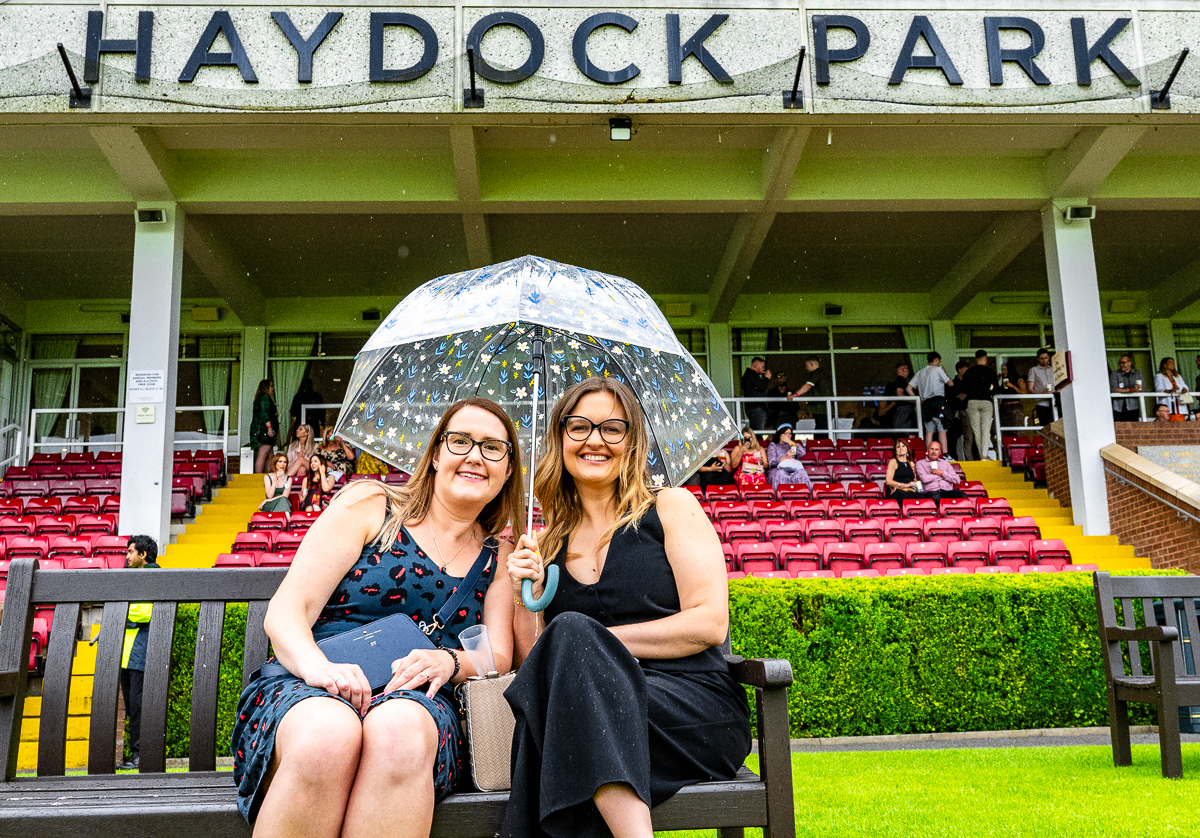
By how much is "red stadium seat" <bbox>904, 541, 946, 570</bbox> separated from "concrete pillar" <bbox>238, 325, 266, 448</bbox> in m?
12.6

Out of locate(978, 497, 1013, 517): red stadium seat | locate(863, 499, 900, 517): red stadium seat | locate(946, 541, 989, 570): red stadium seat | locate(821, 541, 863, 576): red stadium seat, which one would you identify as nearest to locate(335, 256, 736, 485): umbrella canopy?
locate(821, 541, 863, 576): red stadium seat

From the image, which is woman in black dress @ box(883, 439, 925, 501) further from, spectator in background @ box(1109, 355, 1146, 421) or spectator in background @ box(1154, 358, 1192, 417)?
spectator in background @ box(1154, 358, 1192, 417)

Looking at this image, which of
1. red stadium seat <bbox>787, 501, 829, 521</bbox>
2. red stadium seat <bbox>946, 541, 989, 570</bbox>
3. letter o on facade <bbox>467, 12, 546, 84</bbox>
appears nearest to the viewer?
red stadium seat <bbox>946, 541, 989, 570</bbox>

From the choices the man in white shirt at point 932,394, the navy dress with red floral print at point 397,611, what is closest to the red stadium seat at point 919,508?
the man in white shirt at point 932,394

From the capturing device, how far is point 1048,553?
870cm

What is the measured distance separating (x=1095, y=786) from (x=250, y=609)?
347 centimetres

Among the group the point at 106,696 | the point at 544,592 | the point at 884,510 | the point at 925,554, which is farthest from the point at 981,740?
the point at 106,696

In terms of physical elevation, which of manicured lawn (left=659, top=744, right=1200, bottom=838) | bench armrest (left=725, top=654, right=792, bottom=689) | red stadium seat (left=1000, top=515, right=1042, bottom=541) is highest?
red stadium seat (left=1000, top=515, right=1042, bottom=541)

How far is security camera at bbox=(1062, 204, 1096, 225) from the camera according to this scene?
1190 centimetres

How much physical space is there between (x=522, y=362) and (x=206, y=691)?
1.52 metres

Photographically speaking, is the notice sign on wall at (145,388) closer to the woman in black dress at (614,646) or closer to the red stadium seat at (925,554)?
the red stadium seat at (925,554)

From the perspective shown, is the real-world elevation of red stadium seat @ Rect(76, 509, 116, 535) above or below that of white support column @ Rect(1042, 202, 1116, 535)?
below

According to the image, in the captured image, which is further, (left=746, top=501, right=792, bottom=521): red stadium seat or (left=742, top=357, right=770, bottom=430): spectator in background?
(left=742, top=357, right=770, bottom=430): spectator in background

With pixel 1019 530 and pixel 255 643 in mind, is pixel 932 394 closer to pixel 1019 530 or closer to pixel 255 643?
pixel 1019 530
